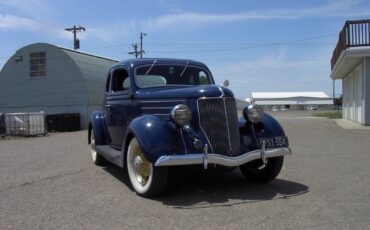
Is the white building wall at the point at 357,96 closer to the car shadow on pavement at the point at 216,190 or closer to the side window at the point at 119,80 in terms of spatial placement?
the car shadow on pavement at the point at 216,190

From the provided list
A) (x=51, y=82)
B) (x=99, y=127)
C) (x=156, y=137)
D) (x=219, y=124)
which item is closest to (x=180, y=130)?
(x=156, y=137)

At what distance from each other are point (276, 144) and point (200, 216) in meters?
2.21

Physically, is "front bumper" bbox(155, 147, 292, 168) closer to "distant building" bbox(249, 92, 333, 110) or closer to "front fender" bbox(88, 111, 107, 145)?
"front fender" bbox(88, 111, 107, 145)

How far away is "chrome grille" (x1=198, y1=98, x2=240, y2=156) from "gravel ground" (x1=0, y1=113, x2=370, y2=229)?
28.0 inches

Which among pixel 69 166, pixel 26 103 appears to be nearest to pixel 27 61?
pixel 26 103

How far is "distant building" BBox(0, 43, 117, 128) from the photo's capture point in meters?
30.6

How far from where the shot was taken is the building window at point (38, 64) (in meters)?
31.5

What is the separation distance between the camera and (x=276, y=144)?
23.5ft

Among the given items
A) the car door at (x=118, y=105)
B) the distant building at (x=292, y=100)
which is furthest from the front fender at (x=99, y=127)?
the distant building at (x=292, y=100)

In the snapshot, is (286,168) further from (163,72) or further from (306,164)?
(163,72)

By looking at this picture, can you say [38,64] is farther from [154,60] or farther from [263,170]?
[263,170]

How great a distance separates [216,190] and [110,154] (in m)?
2.20

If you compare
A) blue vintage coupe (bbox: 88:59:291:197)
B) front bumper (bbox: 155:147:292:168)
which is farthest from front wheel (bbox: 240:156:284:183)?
front bumper (bbox: 155:147:292:168)

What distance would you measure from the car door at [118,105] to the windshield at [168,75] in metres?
0.32
